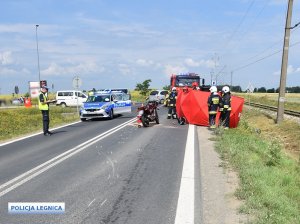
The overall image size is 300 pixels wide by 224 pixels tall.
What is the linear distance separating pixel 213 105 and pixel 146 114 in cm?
348

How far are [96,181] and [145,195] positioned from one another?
134cm

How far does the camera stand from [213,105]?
672 inches

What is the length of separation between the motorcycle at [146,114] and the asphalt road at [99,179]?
530 cm

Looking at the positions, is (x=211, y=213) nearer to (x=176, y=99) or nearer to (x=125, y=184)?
(x=125, y=184)

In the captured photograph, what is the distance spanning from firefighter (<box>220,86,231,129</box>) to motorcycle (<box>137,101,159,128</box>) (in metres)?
3.56

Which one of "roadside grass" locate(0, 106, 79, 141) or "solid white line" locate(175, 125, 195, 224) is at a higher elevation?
"solid white line" locate(175, 125, 195, 224)

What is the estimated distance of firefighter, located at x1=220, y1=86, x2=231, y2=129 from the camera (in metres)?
16.8

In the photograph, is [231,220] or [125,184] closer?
[231,220]

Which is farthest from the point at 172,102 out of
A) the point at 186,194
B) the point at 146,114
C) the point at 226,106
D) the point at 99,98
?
the point at 186,194

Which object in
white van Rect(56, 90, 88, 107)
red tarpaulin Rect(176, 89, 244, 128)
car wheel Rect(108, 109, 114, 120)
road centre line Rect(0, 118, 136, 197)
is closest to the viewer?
road centre line Rect(0, 118, 136, 197)

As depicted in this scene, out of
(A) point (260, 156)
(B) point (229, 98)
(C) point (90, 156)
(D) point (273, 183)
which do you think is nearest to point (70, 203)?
(D) point (273, 183)

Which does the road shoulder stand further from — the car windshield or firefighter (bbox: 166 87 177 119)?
the car windshield

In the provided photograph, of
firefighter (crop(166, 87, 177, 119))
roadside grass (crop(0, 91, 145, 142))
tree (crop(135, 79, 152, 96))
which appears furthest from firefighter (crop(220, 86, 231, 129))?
tree (crop(135, 79, 152, 96))

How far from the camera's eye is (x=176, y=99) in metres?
21.8
